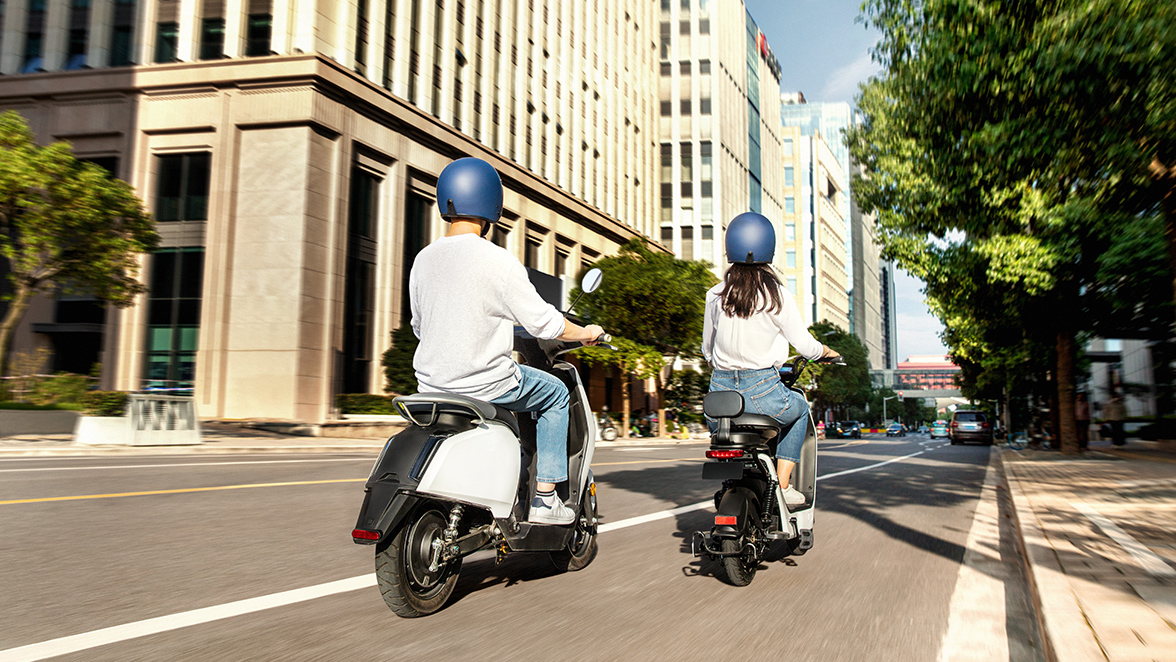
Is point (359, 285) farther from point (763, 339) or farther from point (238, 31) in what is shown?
point (763, 339)

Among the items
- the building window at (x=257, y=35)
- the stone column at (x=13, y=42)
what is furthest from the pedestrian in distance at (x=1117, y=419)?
the stone column at (x=13, y=42)

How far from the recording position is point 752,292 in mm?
4219

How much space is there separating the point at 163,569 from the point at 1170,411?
31427 millimetres

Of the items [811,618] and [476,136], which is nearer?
[811,618]

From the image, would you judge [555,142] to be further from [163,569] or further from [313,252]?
[163,569]

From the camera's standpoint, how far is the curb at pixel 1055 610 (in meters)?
2.69

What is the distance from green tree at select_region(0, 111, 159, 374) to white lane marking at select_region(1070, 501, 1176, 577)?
18.9 m

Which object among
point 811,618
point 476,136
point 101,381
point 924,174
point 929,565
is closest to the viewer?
point 811,618

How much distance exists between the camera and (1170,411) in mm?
26484

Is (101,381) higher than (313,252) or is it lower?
lower

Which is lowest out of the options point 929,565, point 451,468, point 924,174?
point 929,565

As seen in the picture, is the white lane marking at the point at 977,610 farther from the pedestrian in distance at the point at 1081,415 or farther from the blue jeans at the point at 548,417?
the pedestrian in distance at the point at 1081,415

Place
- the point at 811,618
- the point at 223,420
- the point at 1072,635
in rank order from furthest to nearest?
the point at 223,420 < the point at 811,618 < the point at 1072,635

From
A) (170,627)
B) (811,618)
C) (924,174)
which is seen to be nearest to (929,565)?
(811,618)
